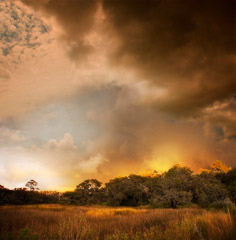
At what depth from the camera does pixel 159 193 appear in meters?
34.5

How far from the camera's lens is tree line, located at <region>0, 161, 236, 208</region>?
28625mm

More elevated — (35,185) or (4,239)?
(35,185)

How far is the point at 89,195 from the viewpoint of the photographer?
41.5 m

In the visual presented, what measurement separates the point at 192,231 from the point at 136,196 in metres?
34.3

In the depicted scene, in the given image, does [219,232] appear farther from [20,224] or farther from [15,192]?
[15,192]

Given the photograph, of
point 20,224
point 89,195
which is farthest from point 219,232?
point 89,195

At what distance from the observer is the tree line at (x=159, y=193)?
28.6 meters

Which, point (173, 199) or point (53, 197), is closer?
point (173, 199)

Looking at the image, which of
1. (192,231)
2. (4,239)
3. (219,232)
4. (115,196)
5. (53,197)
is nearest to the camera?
(4,239)

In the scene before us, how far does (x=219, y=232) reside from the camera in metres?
6.70

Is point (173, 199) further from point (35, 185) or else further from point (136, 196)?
point (35, 185)

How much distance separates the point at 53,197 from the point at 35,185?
5923mm

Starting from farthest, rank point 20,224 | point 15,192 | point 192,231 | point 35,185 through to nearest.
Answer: point 35,185 → point 15,192 → point 20,224 → point 192,231

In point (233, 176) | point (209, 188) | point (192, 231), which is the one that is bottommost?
point (192, 231)
